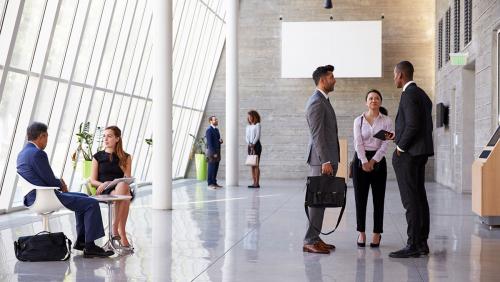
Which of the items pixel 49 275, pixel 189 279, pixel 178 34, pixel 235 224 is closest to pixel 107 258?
pixel 49 275

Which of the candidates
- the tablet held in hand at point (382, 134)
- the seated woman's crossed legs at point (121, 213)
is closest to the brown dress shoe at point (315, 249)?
the tablet held in hand at point (382, 134)

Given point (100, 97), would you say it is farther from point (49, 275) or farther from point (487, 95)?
point (49, 275)

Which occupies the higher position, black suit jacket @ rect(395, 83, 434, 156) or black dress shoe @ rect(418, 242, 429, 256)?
black suit jacket @ rect(395, 83, 434, 156)

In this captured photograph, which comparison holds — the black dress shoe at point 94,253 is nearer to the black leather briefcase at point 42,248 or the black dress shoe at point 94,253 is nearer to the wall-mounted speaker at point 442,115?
the black leather briefcase at point 42,248

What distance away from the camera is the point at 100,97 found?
16422 mm

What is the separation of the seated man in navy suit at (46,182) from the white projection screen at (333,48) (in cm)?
1671

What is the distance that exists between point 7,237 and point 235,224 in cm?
304

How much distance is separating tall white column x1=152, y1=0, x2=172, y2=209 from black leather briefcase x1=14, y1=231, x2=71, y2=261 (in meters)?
5.42

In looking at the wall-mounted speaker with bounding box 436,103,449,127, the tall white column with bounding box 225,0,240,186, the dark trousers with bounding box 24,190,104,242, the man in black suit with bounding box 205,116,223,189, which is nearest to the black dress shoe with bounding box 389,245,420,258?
the dark trousers with bounding box 24,190,104,242

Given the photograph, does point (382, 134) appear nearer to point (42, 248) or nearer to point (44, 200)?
point (44, 200)

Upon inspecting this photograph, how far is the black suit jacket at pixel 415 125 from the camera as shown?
24.6 ft

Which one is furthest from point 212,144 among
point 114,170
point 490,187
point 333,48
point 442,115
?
point 114,170

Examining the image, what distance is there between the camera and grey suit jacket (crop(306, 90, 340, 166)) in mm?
7750

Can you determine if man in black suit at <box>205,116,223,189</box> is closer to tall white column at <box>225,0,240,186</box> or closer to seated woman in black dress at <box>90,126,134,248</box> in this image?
tall white column at <box>225,0,240,186</box>
